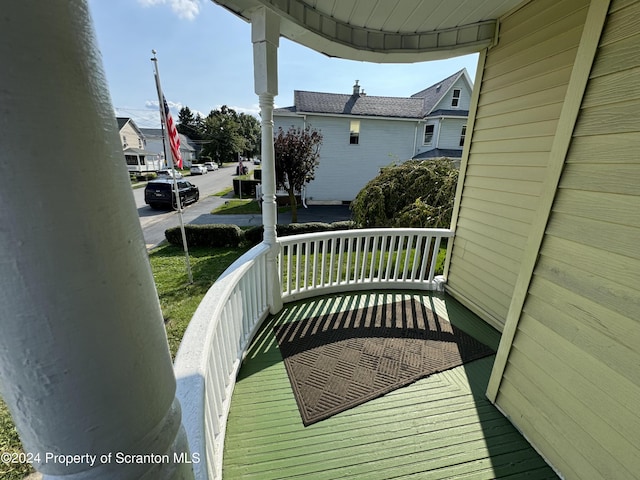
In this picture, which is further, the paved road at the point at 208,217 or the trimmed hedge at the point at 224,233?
the paved road at the point at 208,217

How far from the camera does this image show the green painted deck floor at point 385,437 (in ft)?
5.59

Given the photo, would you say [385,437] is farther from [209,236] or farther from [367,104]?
[367,104]

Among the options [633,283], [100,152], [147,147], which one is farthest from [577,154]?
[147,147]

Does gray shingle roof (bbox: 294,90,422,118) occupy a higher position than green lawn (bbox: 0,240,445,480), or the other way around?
gray shingle roof (bbox: 294,90,422,118)

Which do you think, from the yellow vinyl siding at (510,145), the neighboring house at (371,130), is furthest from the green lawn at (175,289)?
the neighboring house at (371,130)

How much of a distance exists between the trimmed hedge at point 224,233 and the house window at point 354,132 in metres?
6.34

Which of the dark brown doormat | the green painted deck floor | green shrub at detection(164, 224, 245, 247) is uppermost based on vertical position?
the dark brown doormat

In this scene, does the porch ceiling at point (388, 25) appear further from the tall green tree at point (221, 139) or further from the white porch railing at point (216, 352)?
the tall green tree at point (221, 139)

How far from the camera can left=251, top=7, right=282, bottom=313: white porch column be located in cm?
221

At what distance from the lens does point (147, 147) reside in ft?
127

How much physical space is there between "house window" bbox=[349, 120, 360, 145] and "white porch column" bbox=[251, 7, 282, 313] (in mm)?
10892

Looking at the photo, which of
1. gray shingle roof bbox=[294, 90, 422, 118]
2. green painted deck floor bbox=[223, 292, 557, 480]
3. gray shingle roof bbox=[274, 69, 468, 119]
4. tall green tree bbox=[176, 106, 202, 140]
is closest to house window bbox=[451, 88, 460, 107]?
gray shingle roof bbox=[274, 69, 468, 119]

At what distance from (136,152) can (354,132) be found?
25.7 meters

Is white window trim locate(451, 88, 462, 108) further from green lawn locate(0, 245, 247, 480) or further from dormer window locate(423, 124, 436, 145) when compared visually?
green lawn locate(0, 245, 247, 480)
